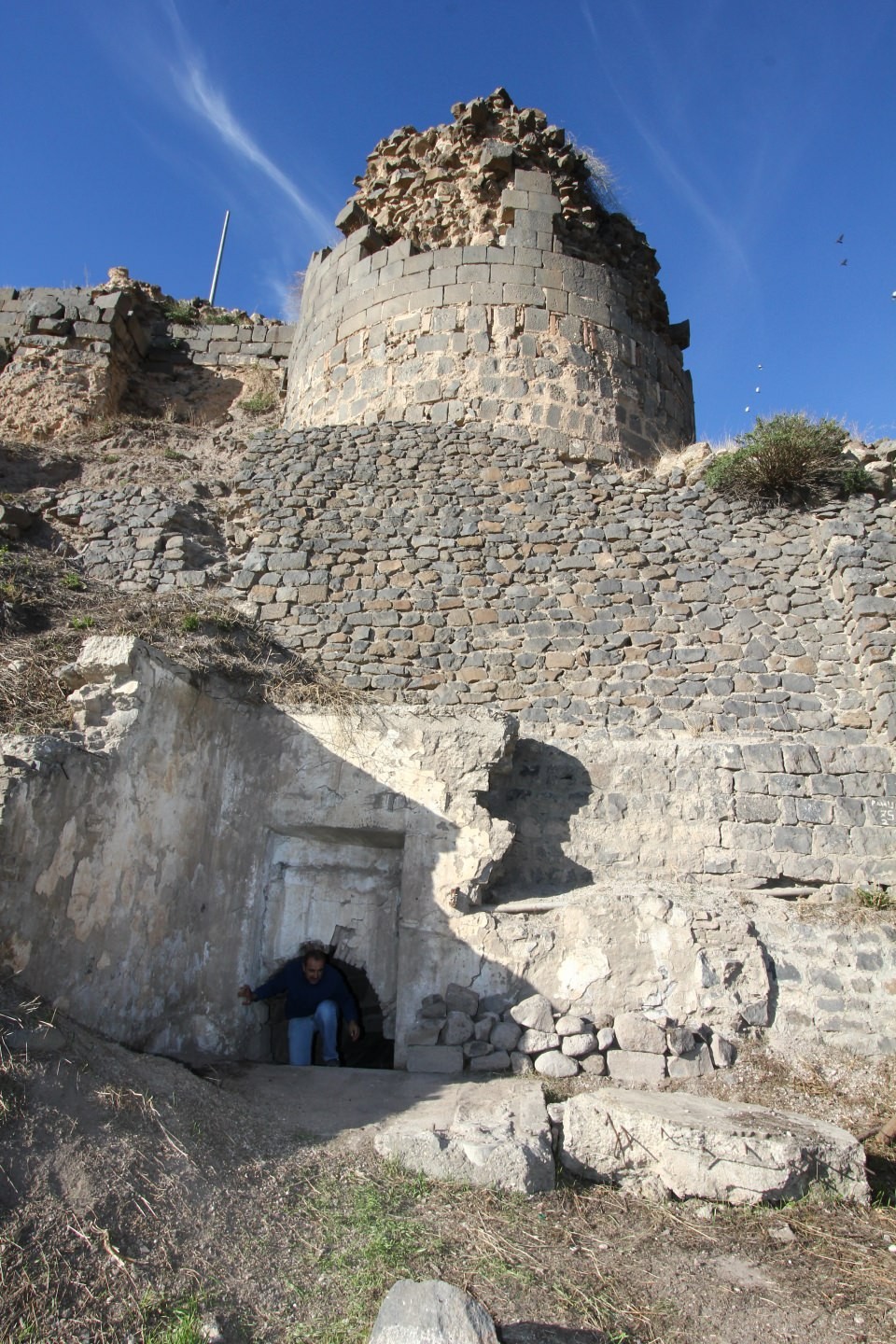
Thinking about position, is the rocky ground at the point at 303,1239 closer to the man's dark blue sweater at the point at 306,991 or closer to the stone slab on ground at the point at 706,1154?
the stone slab on ground at the point at 706,1154

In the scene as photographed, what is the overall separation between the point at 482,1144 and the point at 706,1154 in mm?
976

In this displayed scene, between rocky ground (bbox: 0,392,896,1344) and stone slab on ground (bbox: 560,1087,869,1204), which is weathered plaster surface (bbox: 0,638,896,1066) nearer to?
rocky ground (bbox: 0,392,896,1344)

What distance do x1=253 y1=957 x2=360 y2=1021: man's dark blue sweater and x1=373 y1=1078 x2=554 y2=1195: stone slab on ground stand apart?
1.74 meters

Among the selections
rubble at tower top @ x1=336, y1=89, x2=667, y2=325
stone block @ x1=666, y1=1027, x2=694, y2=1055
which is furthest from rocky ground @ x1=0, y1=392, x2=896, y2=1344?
rubble at tower top @ x1=336, y1=89, x2=667, y2=325

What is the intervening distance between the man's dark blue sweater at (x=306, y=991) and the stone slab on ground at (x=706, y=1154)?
2.24m

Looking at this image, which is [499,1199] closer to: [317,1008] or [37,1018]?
[37,1018]

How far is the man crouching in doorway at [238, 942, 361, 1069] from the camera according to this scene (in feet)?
19.3

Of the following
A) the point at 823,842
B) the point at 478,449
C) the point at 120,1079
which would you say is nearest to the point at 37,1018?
the point at 120,1079

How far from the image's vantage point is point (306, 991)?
5.94m

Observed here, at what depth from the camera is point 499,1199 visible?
144 inches

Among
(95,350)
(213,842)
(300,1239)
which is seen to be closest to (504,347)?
(95,350)

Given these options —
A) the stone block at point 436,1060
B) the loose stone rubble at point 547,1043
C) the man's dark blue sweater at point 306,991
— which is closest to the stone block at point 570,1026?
the loose stone rubble at point 547,1043

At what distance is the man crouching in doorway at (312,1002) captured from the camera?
19.3 feet

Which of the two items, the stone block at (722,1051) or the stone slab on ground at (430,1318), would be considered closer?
the stone slab on ground at (430,1318)
